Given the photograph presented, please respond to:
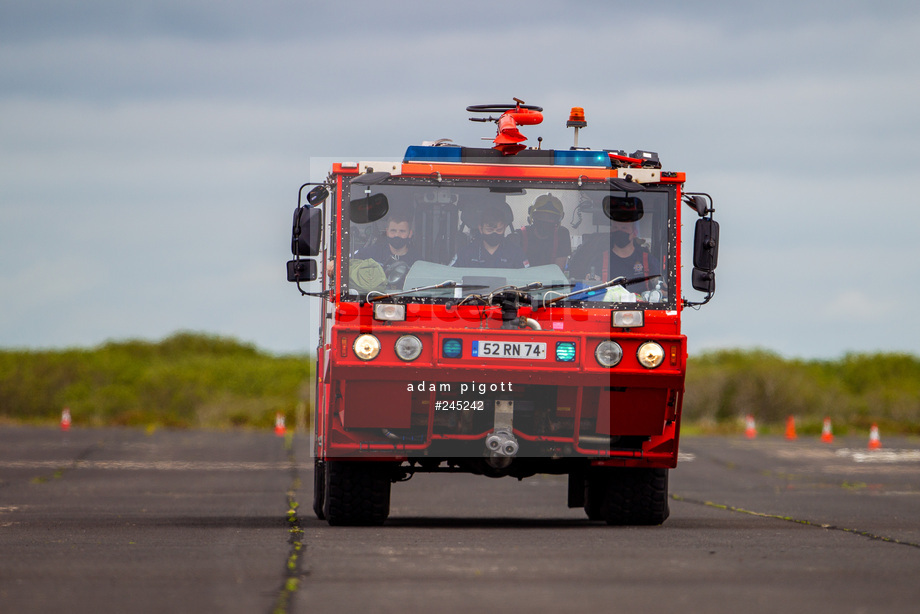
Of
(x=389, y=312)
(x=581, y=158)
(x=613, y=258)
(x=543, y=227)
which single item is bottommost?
(x=389, y=312)

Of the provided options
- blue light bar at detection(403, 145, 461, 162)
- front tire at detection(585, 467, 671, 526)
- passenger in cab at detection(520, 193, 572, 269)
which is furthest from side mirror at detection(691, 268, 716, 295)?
blue light bar at detection(403, 145, 461, 162)

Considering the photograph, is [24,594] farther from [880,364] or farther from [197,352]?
[197,352]

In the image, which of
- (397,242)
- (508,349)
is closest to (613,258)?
(508,349)

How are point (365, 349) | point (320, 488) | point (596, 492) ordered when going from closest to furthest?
point (365, 349) → point (596, 492) → point (320, 488)

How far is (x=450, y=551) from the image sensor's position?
10.3 meters

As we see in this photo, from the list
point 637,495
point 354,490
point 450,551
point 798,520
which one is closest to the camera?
point 450,551

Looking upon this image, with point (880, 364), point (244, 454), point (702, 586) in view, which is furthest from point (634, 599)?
point (880, 364)

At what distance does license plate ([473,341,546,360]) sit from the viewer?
39.3ft

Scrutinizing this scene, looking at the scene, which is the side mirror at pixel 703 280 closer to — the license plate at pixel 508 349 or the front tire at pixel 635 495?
the license plate at pixel 508 349

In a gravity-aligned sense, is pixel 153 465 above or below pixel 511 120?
below

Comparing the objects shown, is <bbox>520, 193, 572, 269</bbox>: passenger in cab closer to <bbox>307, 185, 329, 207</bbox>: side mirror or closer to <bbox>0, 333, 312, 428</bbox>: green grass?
<bbox>307, 185, 329, 207</bbox>: side mirror

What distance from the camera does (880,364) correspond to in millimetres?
84062

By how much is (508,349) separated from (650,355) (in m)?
1.18

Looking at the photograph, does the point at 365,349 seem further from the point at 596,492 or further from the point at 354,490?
the point at 596,492
